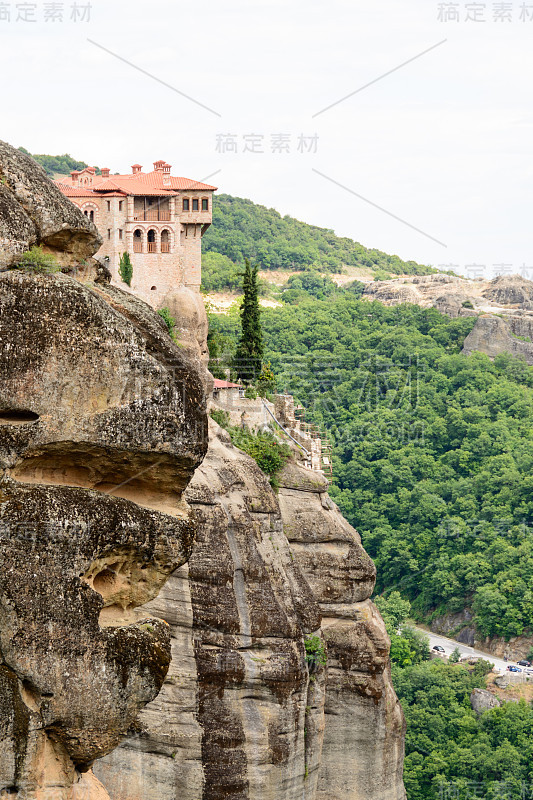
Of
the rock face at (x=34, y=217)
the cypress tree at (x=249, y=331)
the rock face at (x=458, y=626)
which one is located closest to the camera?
the rock face at (x=34, y=217)

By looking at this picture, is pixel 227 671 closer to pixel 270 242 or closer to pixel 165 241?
pixel 165 241

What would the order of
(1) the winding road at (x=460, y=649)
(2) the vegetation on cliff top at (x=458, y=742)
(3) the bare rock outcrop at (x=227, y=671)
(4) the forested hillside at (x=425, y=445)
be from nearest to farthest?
1. (3) the bare rock outcrop at (x=227, y=671)
2. (2) the vegetation on cliff top at (x=458, y=742)
3. (1) the winding road at (x=460, y=649)
4. (4) the forested hillside at (x=425, y=445)

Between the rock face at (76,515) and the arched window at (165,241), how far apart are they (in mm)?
32309

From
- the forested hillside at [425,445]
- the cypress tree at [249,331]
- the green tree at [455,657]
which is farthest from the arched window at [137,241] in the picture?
the green tree at [455,657]

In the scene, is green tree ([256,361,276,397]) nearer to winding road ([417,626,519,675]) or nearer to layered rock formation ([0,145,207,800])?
layered rock formation ([0,145,207,800])

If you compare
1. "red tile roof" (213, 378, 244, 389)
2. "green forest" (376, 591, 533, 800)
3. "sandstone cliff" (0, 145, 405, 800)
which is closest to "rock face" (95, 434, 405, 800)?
"red tile roof" (213, 378, 244, 389)

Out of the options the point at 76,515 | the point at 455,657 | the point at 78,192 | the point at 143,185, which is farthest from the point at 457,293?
the point at 76,515

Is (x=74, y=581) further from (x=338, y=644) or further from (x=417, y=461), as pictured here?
(x=417, y=461)

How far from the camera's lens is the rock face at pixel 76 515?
16312mm

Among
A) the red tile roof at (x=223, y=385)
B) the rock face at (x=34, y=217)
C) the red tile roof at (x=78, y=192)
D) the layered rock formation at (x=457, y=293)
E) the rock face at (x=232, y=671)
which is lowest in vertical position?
the layered rock formation at (x=457, y=293)

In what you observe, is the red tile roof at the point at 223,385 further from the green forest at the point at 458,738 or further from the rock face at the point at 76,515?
the green forest at the point at 458,738

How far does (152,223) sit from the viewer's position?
162 feet

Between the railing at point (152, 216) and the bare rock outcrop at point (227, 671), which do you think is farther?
the railing at point (152, 216)

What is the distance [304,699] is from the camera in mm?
32250
